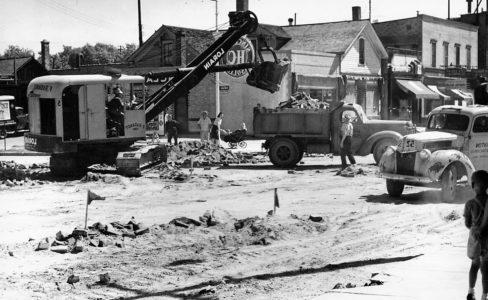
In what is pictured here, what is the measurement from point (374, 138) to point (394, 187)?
683cm

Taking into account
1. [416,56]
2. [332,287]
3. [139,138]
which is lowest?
[332,287]

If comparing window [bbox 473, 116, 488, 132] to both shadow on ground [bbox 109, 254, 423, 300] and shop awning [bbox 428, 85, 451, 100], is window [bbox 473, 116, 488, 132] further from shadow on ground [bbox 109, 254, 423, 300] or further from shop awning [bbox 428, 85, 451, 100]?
shop awning [bbox 428, 85, 451, 100]

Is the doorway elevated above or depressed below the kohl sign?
below

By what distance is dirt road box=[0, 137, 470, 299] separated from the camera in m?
8.94

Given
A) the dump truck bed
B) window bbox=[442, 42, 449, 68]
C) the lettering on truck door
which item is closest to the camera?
the lettering on truck door

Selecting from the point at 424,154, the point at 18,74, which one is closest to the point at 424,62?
the point at 18,74

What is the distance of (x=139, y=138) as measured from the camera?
70.0 ft

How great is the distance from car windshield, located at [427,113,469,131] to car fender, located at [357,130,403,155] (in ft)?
17.9

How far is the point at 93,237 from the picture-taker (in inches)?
441

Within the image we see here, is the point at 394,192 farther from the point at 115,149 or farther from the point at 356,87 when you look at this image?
the point at 356,87

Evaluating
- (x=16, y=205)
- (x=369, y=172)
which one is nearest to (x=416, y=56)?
(x=369, y=172)

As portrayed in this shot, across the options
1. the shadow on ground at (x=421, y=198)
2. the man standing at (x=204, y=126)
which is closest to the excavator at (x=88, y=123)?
the man standing at (x=204, y=126)

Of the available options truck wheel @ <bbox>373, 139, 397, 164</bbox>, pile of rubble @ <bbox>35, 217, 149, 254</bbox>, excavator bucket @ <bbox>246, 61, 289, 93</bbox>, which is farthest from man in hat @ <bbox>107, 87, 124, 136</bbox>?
pile of rubble @ <bbox>35, 217, 149, 254</bbox>

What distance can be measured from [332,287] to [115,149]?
45.6 feet
